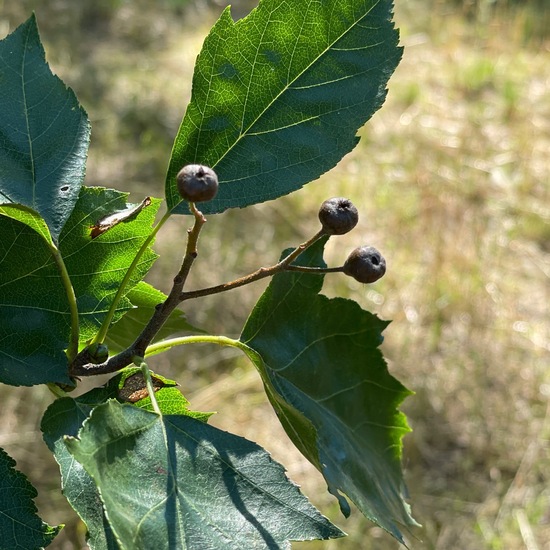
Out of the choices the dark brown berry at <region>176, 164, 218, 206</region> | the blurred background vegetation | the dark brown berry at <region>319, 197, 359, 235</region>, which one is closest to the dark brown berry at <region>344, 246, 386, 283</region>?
the dark brown berry at <region>319, 197, 359, 235</region>

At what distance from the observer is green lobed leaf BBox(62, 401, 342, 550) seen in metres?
0.50

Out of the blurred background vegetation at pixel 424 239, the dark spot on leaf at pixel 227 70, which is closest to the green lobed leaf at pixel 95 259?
the dark spot on leaf at pixel 227 70

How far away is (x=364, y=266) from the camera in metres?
0.66

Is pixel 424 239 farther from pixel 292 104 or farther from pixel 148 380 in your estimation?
pixel 148 380

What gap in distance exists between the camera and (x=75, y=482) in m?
0.58

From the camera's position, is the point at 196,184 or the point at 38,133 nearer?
the point at 196,184

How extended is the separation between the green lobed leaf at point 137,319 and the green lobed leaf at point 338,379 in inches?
3.3

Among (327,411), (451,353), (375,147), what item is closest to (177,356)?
(451,353)

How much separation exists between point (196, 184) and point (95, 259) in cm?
A: 15

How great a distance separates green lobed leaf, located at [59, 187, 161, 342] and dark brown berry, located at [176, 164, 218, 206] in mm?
119

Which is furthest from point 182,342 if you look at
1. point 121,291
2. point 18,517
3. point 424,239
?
point 424,239

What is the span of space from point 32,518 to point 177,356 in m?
2.22

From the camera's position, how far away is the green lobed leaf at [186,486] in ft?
1.63

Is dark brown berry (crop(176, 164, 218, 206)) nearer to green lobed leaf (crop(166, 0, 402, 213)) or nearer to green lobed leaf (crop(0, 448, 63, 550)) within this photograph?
green lobed leaf (crop(166, 0, 402, 213))
